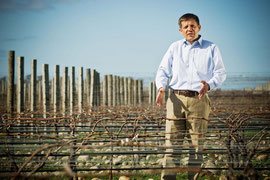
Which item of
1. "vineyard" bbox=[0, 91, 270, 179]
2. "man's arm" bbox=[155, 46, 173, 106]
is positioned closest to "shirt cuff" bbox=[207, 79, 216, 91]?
"vineyard" bbox=[0, 91, 270, 179]

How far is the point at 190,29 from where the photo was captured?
116 inches

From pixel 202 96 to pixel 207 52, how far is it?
0.47 meters

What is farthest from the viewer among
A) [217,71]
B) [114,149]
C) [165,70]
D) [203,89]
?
[114,149]

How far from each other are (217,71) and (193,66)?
9.7 inches

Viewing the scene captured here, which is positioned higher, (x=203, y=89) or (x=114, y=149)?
(x=203, y=89)

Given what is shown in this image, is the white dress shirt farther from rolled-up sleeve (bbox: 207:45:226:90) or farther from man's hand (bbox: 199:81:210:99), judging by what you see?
man's hand (bbox: 199:81:210:99)

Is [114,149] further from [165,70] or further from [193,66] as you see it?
[193,66]

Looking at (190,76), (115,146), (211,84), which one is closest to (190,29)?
(190,76)

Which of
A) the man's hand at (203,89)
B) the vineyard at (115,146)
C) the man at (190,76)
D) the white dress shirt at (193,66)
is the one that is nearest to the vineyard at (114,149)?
the vineyard at (115,146)

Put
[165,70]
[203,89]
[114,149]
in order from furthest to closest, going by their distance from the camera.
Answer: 1. [114,149]
2. [165,70]
3. [203,89]

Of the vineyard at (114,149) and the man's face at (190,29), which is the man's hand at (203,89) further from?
the man's face at (190,29)

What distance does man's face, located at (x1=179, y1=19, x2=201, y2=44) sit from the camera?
9.62ft

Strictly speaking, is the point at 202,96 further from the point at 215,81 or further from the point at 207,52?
the point at 207,52

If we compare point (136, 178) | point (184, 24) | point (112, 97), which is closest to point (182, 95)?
point (184, 24)
